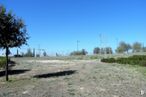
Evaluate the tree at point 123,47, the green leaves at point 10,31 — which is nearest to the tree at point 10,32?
the green leaves at point 10,31

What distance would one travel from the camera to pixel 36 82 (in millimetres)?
20375

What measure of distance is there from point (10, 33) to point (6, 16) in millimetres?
1019

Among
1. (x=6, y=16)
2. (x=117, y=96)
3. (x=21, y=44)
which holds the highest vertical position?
(x=6, y=16)

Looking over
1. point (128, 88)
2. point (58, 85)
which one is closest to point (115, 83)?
point (128, 88)

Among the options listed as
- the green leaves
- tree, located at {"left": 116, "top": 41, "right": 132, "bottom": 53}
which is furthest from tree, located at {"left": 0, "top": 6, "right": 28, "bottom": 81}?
tree, located at {"left": 116, "top": 41, "right": 132, "bottom": 53}

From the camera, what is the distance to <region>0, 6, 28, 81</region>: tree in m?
22.3

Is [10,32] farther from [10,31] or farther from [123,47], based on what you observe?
[123,47]

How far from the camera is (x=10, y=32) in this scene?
22.6 meters

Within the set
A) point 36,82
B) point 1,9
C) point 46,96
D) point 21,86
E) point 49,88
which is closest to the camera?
point 46,96

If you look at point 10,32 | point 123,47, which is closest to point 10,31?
point 10,32

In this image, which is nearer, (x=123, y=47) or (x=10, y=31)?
(x=10, y=31)

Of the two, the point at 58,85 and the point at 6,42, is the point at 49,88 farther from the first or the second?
the point at 6,42

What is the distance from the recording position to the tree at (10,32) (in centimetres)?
2230

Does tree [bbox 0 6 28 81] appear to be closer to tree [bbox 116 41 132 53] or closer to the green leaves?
the green leaves
